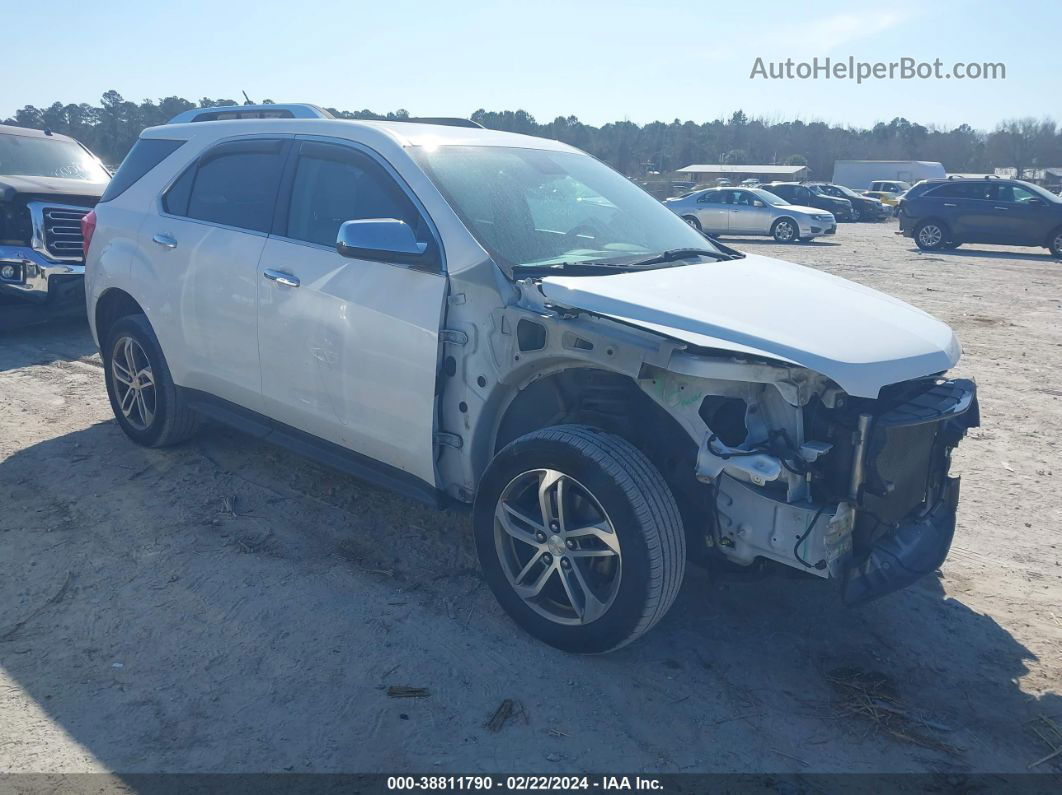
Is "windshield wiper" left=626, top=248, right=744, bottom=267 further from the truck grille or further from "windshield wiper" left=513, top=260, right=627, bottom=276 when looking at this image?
the truck grille

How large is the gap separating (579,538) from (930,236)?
20.9 m

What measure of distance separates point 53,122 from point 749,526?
38198mm

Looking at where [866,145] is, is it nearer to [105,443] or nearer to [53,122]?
[53,122]

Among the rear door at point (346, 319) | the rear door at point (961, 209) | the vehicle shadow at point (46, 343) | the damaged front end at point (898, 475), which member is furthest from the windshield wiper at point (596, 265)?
the rear door at point (961, 209)

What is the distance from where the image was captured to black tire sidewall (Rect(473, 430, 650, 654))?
3051mm

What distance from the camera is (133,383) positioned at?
530cm

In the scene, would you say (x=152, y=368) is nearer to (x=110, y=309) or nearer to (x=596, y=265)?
(x=110, y=309)

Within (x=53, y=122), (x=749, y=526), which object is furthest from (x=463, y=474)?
(x=53, y=122)

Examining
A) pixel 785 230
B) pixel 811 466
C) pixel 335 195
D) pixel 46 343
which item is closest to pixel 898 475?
pixel 811 466

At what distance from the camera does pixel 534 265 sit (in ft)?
11.9

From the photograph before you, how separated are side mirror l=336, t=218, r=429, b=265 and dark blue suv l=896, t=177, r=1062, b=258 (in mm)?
20038

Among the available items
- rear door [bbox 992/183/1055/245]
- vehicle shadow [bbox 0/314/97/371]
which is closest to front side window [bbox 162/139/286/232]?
vehicle shadow [bbox 0/314/97/371]

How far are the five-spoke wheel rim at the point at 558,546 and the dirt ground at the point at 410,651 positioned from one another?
238 millimetres

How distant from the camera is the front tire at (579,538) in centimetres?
306
